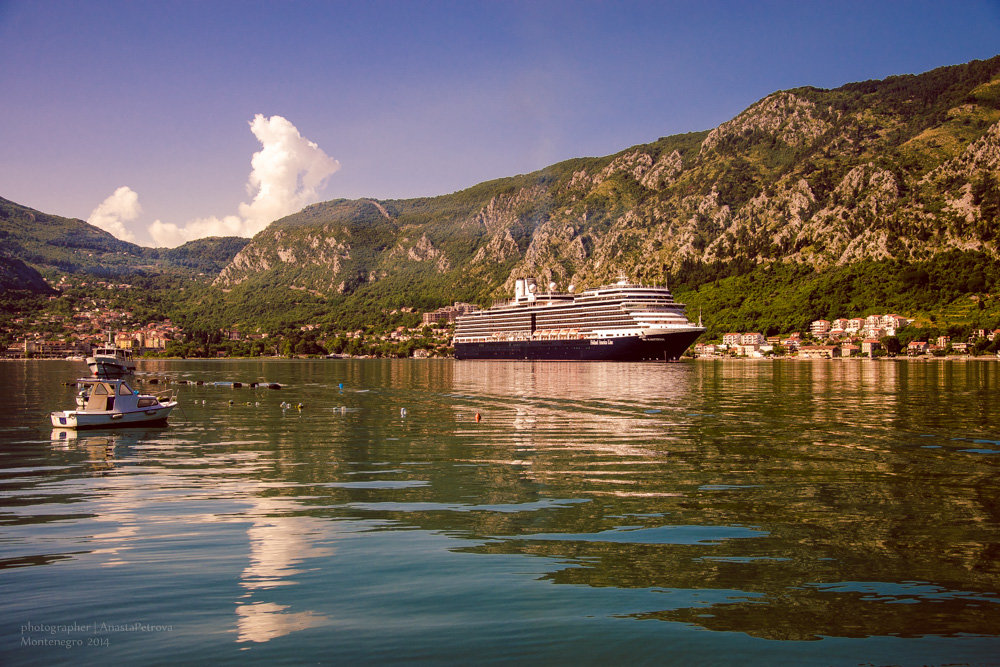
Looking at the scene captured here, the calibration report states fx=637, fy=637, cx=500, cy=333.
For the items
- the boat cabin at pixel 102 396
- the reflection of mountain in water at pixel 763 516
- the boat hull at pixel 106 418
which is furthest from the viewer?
the boat cabin at pixel 102 396

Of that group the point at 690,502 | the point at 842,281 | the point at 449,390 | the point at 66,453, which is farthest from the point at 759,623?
the point at 842,281

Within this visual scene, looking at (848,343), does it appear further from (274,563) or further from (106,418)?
(274,563)

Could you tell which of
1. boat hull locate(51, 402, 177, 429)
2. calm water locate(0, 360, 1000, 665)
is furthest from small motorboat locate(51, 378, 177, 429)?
calm water locate(0, 360, 1000, 665)

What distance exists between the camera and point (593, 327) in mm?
125500

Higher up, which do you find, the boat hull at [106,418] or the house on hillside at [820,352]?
the house on hillside at [820,352]

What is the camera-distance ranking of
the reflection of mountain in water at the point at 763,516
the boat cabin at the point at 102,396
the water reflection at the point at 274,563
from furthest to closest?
the boat cabin at the point at 102,396, the reflection of mountain in water at the point at 763,516, the water reflection at the point at 274,563

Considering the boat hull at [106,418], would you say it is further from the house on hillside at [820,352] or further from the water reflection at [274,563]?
the house on hillside at [820,352]

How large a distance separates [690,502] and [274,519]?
9433 mm

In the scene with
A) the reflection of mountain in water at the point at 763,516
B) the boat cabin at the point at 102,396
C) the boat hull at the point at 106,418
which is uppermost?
the boat cabin at the point at 102,396

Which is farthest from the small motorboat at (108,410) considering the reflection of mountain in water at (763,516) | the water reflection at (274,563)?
the water reflection at (274,563)

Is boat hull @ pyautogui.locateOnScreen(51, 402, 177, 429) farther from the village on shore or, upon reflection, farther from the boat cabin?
the village on shore

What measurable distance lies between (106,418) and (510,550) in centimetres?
2630

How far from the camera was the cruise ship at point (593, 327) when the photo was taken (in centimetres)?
11625

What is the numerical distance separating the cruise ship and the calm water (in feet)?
297
